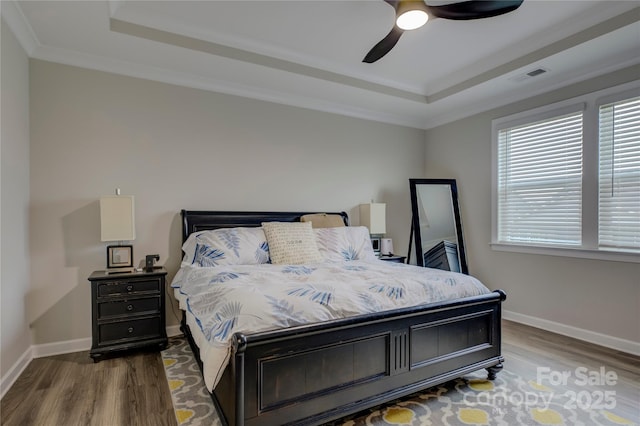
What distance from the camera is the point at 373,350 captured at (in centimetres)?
206

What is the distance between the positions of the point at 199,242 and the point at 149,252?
0.66m

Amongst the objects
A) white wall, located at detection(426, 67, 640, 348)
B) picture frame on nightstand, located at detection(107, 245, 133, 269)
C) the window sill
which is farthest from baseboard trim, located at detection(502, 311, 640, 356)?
picture frame on nightstand, located at detection(107, 245, 133, 269)

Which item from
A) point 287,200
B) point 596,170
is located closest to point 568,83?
point 596,170

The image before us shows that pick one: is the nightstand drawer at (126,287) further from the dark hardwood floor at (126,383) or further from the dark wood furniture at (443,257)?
the dark wood furniture at (443,257)

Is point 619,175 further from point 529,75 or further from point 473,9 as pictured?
point 473,9

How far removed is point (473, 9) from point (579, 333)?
323 centimetres

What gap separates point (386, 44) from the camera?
2.57 meters

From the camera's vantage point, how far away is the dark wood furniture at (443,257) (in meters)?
4.46

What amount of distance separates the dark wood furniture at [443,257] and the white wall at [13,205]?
4.19 m

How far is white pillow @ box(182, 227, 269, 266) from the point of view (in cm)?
305

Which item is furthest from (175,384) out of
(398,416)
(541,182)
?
(541,182)

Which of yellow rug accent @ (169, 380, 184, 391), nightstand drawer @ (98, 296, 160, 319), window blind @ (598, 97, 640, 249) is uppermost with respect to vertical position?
window blind @ (598, 97, 640, 249)

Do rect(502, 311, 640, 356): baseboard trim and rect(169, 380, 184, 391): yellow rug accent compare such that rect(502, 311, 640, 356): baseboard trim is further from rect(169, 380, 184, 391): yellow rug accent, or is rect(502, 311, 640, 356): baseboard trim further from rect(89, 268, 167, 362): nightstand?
rect(89, 268, 167, 362): nightstand

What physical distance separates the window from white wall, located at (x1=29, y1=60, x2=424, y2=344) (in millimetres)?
2025
